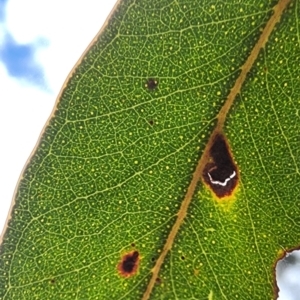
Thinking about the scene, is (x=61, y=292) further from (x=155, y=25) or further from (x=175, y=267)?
(x=155, y=25)

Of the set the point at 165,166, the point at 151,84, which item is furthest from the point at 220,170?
the point at 151,84

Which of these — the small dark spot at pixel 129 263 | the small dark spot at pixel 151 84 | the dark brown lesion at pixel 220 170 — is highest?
the small dark spot at pixel 151 84

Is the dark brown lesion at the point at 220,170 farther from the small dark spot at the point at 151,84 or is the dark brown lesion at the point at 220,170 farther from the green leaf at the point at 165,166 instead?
the small dark spot at the point at 151,84

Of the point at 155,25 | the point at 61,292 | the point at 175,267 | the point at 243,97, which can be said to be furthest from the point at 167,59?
the point at 61,292

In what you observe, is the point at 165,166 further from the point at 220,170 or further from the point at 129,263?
the point at 129,263

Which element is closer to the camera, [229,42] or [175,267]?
[229,42]

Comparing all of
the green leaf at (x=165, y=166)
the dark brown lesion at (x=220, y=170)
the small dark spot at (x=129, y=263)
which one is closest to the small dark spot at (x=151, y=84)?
the green leaf at (x=165, y=166)
